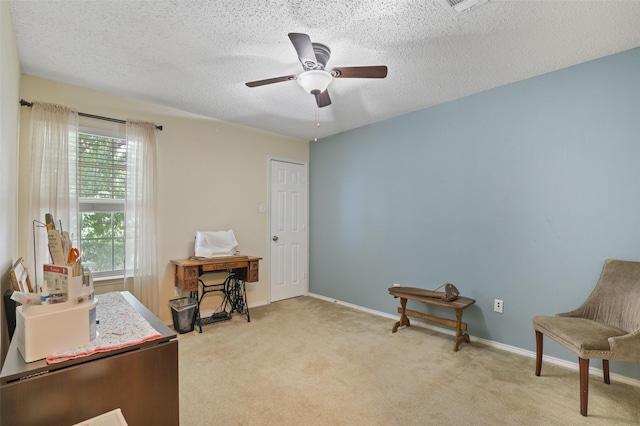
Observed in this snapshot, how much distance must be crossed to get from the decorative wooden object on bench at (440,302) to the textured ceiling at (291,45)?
208 cm

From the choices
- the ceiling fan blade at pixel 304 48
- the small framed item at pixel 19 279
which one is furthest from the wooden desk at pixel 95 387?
the ceiling fan blade at pixel 304 48

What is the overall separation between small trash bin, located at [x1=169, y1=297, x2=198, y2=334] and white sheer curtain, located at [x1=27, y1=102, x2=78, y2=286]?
47.2 inches

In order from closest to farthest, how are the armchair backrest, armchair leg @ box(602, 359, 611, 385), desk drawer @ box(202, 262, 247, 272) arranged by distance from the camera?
the armchair backrest → armchair leg @ box(602, 359, 611, 385) → desk drawer @ box(202, 262, 247, 272)

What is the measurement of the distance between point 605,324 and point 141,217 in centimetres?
419

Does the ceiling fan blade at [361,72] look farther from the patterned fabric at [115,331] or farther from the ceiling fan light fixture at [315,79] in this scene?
the patterned fabric at [115,331]

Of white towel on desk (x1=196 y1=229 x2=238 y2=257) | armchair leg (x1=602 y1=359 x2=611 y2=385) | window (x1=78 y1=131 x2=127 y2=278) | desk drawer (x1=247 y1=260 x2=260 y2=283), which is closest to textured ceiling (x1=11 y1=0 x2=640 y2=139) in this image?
window (x1=78 y1=131 x2=127 y2=278)

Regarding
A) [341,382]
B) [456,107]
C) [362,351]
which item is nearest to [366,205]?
[456,107]

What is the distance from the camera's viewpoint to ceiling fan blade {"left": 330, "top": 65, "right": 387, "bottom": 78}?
203 cm

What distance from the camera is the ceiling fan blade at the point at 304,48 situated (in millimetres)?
1711

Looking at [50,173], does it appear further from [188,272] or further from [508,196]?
[508,196]

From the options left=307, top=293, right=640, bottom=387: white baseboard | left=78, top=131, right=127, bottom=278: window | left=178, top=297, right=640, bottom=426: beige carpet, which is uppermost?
left=78, top=131, right=127, bottom=278: window

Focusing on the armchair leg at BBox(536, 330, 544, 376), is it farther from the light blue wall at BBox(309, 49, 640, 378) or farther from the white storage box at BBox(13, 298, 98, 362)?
the white storage box at BBox(13, 298, 98, 362)

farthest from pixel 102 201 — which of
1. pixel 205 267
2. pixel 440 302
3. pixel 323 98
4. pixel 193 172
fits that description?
pixel 440 302

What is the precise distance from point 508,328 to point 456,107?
2.29 meters
